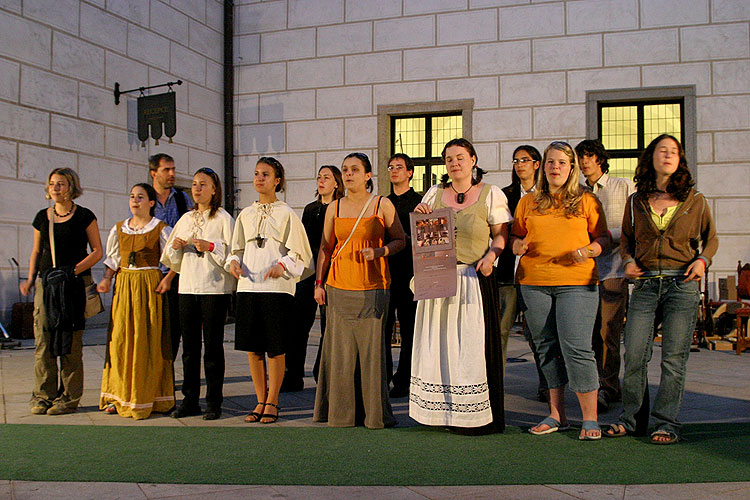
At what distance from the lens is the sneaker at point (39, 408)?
16.7ft

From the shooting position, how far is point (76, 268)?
5242 millimetres

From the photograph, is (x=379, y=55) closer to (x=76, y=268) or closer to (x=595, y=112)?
(x=595, y=112)

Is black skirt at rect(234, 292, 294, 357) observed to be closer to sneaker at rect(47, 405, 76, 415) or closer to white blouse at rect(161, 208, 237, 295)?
white blouse at rect(161, 208, 237, 295)

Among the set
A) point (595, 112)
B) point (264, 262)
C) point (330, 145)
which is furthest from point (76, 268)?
point (595, 112)

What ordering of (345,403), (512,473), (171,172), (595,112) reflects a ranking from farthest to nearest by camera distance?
1. (595,112)
2. (171,172)
3. (345,403)
4. (512,473)

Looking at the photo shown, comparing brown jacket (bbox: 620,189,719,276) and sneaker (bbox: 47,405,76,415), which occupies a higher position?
brown jacket (bbox: 620,189,719,276)

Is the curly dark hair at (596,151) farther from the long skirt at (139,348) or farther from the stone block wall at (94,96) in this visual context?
the stone block wall at (94,96)

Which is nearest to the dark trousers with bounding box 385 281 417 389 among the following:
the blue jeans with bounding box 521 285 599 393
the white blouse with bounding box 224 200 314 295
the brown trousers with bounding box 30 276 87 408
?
the white blouse with bounding box 224 200 314 295

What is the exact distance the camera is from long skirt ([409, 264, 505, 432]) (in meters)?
4.28

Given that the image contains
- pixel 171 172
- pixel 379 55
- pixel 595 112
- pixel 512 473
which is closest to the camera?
pixel 512 473

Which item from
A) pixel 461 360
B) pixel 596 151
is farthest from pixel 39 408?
pixel 596 151

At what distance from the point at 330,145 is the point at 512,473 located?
30.2 ft

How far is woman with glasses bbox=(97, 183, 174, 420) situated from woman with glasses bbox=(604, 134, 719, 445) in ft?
9.58

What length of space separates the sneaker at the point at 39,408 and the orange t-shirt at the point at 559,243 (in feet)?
10.8
